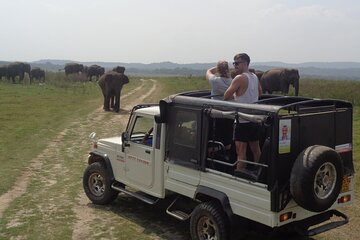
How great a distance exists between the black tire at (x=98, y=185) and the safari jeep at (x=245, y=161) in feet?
1.70

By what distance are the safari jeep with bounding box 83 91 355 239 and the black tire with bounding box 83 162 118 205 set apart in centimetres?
52

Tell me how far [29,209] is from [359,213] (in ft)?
20.2

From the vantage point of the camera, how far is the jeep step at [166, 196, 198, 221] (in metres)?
7.93

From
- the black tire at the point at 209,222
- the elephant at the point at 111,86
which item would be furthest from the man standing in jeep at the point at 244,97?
the elephant at the point at 111,86

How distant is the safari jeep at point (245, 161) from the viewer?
636cm

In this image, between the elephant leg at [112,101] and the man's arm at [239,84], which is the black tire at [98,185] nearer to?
the man's arm at [239,84]

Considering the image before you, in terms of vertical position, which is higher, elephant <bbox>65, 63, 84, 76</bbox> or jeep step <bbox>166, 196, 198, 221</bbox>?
elephant <bbox>65, 63, 84, 76</bbox>

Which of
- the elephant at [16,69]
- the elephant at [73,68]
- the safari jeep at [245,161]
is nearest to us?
the safari jeep at [245,161]

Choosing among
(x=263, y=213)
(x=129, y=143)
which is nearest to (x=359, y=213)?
(x=263, y=213)

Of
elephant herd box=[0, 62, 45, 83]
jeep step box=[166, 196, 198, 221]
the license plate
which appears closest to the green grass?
jeep step box=[166, 196, 198, 221]

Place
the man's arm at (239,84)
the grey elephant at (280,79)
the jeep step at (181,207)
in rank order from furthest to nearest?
the grey elephant at (280,79)
the jeep step at (181,207)
the man's arm at (239,84)

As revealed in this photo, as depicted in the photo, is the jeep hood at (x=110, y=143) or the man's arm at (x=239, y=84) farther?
the jeep hood at (x=110, y=143)

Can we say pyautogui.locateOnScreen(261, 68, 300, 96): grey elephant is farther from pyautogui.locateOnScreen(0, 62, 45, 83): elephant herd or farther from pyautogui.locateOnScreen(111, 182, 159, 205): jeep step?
pyautogui.locateOnScreen(0, 62, 45, 83): elephant herd

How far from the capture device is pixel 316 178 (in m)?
6.44
